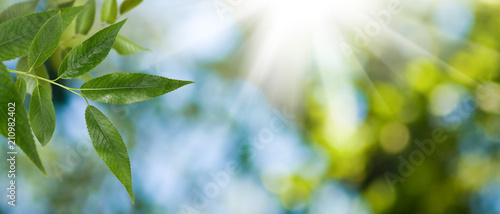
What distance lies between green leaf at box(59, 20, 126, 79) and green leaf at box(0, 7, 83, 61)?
0.02 meters

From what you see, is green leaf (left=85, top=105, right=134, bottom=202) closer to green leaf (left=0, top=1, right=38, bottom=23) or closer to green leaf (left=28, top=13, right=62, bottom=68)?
green leaf (left=28, top=13, right=62, bottom=68)

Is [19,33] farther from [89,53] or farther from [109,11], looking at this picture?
[109,11]

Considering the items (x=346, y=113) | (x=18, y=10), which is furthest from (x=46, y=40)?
(x=346, y=113)

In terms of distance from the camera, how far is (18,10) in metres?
0.33

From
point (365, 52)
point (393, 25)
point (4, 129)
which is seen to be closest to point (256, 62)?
point (365, 52)

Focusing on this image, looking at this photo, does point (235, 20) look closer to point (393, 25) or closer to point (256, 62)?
point (256, 62)

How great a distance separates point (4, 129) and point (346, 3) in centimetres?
149

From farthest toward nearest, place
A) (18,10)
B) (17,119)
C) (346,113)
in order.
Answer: (346,113)
(18,10)
(17,119)

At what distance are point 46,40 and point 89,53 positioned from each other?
20 millimetres

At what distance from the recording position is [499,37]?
65.6 inches

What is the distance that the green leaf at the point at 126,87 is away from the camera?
0.63ft

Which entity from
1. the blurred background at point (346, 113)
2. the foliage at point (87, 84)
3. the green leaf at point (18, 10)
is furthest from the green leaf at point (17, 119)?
the blurred background at point (346, 113)

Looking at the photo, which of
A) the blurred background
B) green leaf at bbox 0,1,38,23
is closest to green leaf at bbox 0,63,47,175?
green leaf at bbox 0,1,38,23

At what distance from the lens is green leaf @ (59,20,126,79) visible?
192 millimetres
